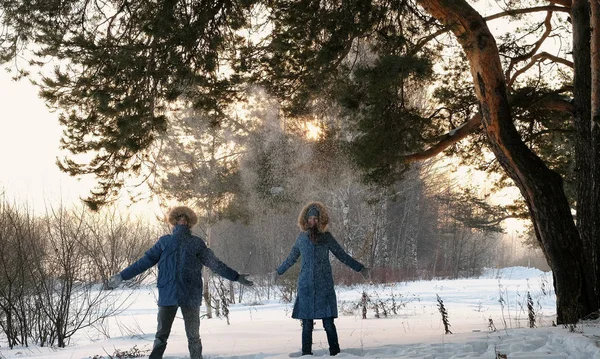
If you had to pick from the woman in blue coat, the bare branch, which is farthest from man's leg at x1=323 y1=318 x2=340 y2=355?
the bare branch

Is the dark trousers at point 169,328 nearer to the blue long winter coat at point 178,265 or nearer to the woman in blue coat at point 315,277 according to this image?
the blue long winter coat at point 178,265

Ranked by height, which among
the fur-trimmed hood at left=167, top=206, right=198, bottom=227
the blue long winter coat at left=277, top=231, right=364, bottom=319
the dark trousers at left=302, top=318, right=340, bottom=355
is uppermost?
the fur-trimmed hood at left=167, top=206, right=198, bottom=227

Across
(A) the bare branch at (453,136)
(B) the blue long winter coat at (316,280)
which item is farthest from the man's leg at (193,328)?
(A) the bare branch at (453,136)

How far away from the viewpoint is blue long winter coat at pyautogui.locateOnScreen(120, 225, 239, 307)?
18.2ft

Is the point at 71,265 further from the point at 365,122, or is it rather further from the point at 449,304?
the point at 449,304

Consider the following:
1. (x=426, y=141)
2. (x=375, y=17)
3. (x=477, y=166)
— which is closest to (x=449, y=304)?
(x=477, y=166)

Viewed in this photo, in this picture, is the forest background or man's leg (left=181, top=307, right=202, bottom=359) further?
the forest background

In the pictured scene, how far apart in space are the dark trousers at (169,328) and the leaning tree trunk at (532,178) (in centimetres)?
408

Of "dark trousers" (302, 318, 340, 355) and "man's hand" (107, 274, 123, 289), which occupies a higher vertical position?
"man's hand" (107, 274, 123, 289)

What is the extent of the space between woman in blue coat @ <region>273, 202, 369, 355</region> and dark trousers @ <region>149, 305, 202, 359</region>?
95cm

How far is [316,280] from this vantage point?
19.7ft

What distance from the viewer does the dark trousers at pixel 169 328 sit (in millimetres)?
5609

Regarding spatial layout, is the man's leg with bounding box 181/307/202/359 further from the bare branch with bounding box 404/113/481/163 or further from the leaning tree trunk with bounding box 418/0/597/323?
the bare branch with bounding box 404/113/481/163

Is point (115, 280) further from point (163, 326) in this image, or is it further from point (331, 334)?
point (331, 334)
